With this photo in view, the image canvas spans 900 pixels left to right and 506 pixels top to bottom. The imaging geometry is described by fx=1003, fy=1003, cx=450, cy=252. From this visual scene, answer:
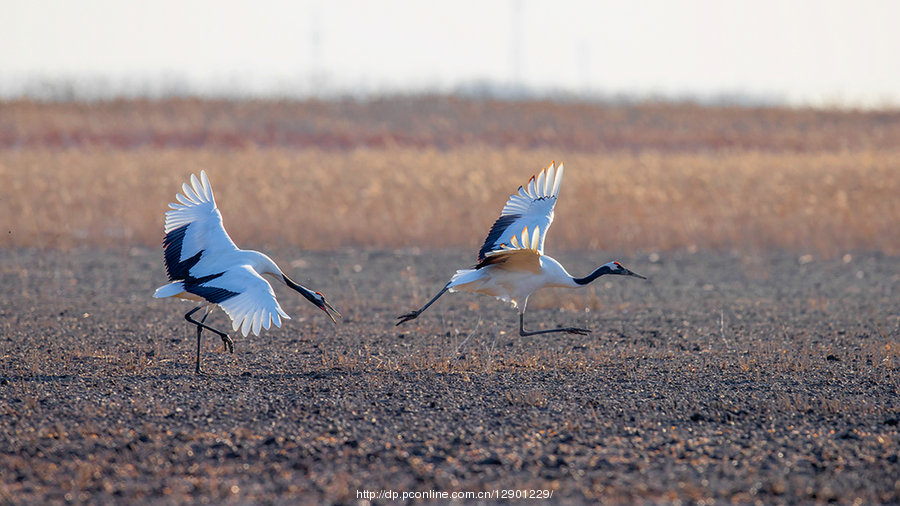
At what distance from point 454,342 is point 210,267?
2556 millimetres

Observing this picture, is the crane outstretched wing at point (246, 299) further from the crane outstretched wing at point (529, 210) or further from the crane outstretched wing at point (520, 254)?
the crane outstretched wing at point (529, 210)

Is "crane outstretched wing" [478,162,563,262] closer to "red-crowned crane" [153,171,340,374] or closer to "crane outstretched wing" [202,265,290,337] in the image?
"red-crowned crane" [153,171,340,374]

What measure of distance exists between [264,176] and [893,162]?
13.9m

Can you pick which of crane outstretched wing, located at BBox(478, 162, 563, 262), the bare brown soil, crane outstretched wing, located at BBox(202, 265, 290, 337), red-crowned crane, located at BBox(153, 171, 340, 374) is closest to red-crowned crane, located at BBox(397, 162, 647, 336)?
crane outstretched wing, located at BBox(478, 162, 563, 262)

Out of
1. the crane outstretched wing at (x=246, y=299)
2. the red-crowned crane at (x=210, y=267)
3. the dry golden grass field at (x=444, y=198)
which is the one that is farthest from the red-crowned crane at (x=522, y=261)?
the dry golden grass field at (x=444, y=198)

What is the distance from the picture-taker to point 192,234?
820 centimetres

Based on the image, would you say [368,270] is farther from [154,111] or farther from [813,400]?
[154,111]

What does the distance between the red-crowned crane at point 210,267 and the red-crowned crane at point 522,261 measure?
4.77ft

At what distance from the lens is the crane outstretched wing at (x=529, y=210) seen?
350 inches

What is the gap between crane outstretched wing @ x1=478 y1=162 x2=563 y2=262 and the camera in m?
8.89

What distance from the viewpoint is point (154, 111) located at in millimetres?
38312

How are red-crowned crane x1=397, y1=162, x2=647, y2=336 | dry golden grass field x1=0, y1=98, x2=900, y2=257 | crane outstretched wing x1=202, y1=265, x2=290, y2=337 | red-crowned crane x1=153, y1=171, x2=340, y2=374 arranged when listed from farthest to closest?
dry golden grass field x1=0, y1=98, x2=900, y2=257 → red-crowned crane x1=397, y1=162, x2=647, y2=336 → red-crowned crane x1=153, y1=171, x2=340, y2=374 → crane outstretched wing x1=202, y1=265, x2=290, y2=337

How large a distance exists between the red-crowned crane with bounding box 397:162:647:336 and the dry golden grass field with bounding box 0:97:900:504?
0.57 m

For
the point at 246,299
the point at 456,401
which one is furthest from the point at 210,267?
the point at 456,401
